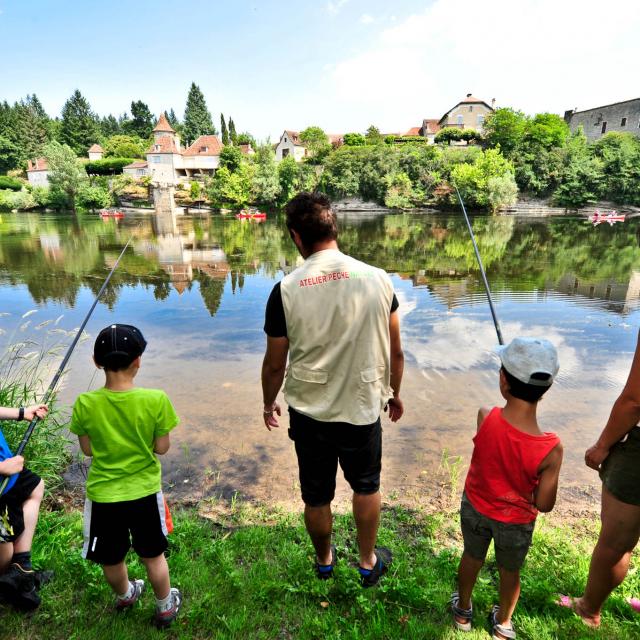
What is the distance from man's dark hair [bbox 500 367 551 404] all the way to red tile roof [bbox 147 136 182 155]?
62975 mm

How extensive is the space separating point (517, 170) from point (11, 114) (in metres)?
84.0

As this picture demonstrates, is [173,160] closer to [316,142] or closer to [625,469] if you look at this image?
[316,142]

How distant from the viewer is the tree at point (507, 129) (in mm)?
47531

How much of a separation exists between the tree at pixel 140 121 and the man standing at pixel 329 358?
9804cm

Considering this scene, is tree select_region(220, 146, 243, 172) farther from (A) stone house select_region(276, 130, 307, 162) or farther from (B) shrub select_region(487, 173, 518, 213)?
(B) shrub select_region(487, 173, 518, 213)

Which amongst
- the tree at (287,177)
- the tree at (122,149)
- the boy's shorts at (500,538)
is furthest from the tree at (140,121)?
the boy's shorts at (500,538)

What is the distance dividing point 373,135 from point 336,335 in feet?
205

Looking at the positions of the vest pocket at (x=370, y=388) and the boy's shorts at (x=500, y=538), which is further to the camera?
the vest pocket at (x=370, y=388)

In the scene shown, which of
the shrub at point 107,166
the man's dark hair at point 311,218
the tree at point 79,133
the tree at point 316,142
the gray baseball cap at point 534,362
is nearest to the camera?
the gray baseball cap at point 534,362

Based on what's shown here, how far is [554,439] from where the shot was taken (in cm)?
179

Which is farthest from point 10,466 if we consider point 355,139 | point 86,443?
point 355,139

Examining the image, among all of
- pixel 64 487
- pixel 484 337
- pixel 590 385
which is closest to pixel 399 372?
pixel 64 487

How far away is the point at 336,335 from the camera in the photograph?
2.05m

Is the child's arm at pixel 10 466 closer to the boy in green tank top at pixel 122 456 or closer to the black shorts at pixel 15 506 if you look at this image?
the black shorts at pixel 15 506
